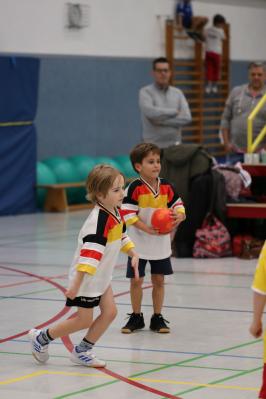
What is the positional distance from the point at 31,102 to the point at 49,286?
7308 millimetres

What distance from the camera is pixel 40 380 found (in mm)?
5742

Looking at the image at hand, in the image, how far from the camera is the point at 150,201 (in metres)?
7.22

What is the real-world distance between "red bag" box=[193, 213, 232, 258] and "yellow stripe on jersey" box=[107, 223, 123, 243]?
5012 millimetres

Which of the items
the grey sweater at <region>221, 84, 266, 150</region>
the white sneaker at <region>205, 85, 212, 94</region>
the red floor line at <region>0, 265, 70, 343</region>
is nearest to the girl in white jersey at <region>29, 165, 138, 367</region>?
the red floor line at <region>0, 265, 70, 343</region>

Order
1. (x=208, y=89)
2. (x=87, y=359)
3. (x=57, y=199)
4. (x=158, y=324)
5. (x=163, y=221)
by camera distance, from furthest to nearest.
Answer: (x=208, y=89) < (x=57, y=199) < (x=158, y=324) < (x=163, y=221) < (x=87, y=359)

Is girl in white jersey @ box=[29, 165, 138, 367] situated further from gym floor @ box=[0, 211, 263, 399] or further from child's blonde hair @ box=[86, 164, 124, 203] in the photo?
gym floor @ box=[0, 211, 263, 399]

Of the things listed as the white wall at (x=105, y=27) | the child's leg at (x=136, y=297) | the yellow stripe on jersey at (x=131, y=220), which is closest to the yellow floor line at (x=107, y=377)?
the child's leg at (x=136, y=297)

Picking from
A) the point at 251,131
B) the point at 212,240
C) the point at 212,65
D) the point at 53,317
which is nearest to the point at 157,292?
the point at 53,317

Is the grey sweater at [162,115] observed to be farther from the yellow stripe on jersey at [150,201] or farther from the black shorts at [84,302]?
the black shorts at [84,302]

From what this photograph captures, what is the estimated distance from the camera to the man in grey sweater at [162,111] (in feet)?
41.7

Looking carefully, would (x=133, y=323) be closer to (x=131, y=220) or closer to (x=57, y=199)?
(x=131, y=220)

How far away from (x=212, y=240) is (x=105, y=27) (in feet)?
28.4

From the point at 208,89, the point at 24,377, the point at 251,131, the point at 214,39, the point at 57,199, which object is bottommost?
the point at 57,199

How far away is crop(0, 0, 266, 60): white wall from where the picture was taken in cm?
1656
